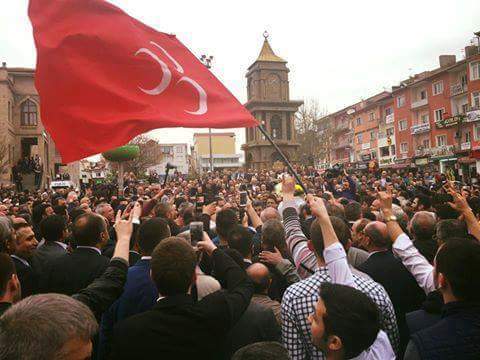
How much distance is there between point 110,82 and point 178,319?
11.5 ft

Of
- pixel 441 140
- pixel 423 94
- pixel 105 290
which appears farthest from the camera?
pixel 423 94

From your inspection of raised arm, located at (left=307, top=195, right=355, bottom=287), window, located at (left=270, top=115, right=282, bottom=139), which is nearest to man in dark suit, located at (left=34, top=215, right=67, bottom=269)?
raised arm, located at (left=307, top=195, right=355, bottom=287)

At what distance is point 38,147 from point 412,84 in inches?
1898

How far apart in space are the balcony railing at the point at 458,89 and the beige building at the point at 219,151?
260 feet

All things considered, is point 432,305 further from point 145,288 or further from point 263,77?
point 263,77

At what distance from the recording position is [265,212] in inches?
249

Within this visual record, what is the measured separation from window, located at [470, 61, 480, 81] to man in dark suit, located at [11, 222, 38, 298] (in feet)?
171

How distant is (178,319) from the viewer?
2.46 metres

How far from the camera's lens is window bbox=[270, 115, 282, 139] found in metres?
71.5

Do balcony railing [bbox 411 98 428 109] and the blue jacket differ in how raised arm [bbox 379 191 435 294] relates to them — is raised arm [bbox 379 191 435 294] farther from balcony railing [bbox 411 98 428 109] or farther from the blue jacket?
balcony railing [bbox 411 98 428 109]

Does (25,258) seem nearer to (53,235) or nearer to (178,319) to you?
(53,235)

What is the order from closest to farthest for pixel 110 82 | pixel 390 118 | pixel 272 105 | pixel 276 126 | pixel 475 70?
1. pixel 110 82
2. pixel 475 70
3. pixel 390 118
4. pixel 272 105
5. pixel 276 126

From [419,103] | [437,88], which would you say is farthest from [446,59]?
[419,103]

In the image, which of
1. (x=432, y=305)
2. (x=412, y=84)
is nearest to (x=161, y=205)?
(x=432, y=305)
